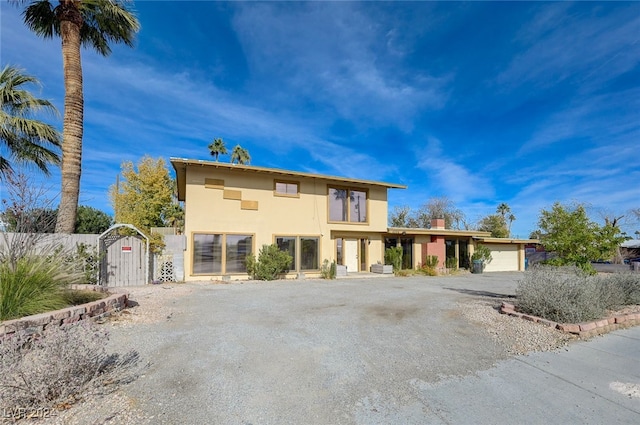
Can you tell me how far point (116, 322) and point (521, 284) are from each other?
8735 mm

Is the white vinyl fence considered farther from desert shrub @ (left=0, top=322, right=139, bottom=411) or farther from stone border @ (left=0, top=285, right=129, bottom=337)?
desert shrub @ (left=0, top=322, right=139, bottom=411)

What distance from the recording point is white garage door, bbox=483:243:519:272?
23.0 m

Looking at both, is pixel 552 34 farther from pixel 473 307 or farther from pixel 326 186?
pixel 326 186

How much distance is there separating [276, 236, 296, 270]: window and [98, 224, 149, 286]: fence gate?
5.74 meters

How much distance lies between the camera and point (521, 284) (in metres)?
7.32

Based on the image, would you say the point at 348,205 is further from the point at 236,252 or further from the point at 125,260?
the point at 125,260

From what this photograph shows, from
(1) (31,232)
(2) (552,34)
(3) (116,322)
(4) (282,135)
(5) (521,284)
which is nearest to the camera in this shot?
(3) (116,322)

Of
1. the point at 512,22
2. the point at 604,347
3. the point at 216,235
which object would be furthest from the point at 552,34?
the point at 216,235

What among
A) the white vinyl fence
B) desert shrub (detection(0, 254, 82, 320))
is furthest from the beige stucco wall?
desert shrub (detection(0, 254, 82, 320))

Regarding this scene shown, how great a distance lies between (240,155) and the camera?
A: 34.1 meters

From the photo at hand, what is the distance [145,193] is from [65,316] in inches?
807

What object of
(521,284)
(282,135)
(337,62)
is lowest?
(521,284)

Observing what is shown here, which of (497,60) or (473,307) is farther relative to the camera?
(497,60)

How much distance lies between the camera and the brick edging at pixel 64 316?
429 centimetres
